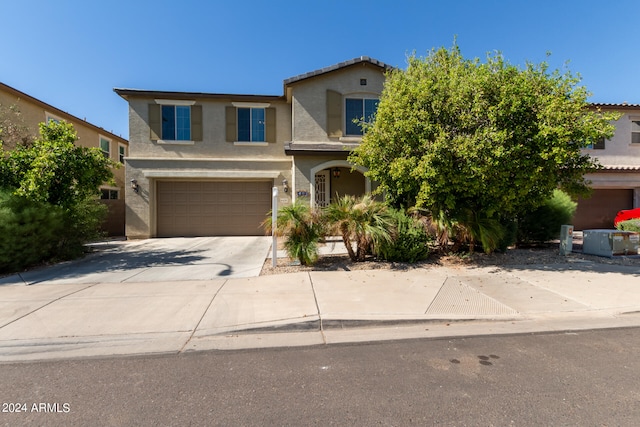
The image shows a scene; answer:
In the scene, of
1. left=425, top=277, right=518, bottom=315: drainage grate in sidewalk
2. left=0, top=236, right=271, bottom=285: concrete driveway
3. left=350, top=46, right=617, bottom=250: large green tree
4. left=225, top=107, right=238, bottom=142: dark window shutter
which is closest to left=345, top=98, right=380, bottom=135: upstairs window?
left=225, top=107, right=238, bottom=142: dark window shutter

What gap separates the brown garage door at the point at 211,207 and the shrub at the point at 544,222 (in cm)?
1003

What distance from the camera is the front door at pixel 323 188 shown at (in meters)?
13.7

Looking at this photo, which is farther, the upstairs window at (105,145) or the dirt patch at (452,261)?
the upstairs window at (105,145)

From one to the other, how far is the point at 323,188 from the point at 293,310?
31.0ft

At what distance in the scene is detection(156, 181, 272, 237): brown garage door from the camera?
550 inches

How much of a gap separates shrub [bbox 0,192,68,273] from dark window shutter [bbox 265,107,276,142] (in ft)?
26.9

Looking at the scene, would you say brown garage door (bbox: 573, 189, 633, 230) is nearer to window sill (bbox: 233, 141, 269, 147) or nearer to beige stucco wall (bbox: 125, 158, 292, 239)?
beige stucco wall (bbox: 125, 158, 292, 239)

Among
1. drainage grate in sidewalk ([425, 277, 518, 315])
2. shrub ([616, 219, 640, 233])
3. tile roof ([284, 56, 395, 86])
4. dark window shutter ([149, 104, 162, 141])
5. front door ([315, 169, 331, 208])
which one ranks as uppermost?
tile roof ([284, 56, 395, 86])

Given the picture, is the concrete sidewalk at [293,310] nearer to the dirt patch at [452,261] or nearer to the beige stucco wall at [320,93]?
the dirt patch at [452,261]

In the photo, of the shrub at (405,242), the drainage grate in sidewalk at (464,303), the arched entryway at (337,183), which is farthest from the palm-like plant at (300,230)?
the arched entryway at (337,183)

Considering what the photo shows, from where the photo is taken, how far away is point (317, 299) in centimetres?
524

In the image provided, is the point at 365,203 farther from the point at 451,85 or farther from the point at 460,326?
the point at 460,326

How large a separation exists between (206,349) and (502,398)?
3.13 m

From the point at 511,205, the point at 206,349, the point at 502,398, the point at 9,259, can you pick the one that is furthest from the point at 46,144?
the point at 511,205
